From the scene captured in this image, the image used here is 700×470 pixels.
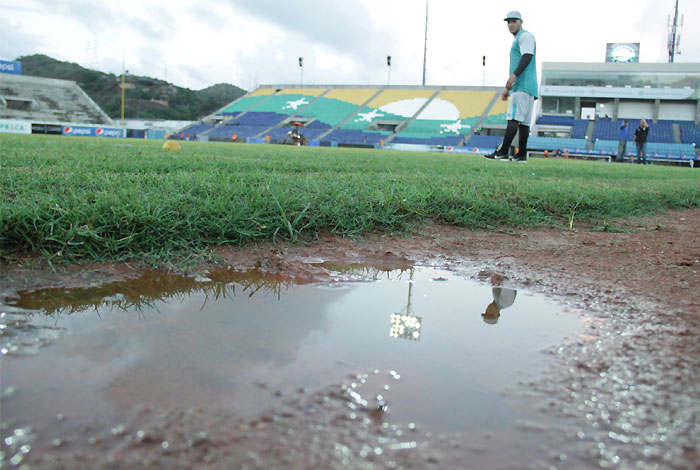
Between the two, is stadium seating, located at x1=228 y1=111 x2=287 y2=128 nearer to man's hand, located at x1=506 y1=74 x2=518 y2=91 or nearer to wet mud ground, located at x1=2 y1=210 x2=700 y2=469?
man's hand, located at x1=506 y1=74 x2=518 y2=91

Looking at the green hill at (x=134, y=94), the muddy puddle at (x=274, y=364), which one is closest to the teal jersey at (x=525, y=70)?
the muddy puddle at (x=274, y=364)

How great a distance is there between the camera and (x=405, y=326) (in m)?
1.37

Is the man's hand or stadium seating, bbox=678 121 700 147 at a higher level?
stadium seating, bbox=678 121 700 147

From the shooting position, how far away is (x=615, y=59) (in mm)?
38031

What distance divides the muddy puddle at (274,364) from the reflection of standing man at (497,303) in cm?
1

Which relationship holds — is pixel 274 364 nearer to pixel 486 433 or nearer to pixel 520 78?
pixel 486 433

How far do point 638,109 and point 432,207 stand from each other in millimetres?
37567

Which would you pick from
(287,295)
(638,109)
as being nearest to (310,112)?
(638,109)

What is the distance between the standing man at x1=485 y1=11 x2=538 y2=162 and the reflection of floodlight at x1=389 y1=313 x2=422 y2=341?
5341mm

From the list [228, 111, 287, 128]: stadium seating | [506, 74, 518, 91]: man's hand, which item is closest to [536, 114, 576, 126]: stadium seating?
A: [228, 111, 287, 128]: stadium seating

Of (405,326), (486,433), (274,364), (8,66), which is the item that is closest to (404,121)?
(8,66)

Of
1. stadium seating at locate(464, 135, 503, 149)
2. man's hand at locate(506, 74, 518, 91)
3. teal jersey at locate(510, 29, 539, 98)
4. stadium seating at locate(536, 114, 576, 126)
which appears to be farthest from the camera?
stadium seating at locate(536, 114, 576, 126)

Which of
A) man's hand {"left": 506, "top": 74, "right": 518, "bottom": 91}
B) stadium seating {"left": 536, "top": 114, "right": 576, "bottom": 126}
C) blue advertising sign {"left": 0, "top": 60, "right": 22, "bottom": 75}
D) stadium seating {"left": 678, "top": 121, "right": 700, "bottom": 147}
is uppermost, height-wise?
blue advertising sign {"left": 0, "top": 60, "right": 22, "bottom": 75}

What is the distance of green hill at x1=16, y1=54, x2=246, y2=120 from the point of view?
58688mm
